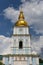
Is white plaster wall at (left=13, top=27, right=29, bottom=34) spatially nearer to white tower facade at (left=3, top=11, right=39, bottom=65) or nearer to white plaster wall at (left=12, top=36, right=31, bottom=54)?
white tower facade at (left=3, top=11, right=39, bottom=65)

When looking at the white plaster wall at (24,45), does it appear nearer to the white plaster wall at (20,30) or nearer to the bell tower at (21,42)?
the bell tower at (21,42)

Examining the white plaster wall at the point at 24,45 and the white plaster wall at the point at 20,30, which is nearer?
the white plaster wall at the point at 24,45

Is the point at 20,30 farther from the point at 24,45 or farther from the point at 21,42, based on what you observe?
the point at 24,45

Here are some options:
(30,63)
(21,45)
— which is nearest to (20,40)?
(21,45)

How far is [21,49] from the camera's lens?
43938 millimetres

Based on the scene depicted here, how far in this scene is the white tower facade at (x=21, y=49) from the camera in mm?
43750

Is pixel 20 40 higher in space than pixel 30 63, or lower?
higher

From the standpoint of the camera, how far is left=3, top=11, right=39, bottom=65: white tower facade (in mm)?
43750

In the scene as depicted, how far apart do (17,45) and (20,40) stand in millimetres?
920

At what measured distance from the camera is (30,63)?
43969 mm

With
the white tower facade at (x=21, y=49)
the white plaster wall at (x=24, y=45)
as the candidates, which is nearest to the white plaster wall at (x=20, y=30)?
the white tower facade at (x=21, y=49)

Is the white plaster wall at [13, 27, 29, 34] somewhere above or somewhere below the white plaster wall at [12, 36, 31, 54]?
above

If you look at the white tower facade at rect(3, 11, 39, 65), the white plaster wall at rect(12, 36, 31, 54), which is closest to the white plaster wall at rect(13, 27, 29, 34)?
the white tower facade at rect(3, 11, 39, 65)

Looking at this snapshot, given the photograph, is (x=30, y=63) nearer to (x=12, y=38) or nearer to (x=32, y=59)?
(x=32, y=59)
